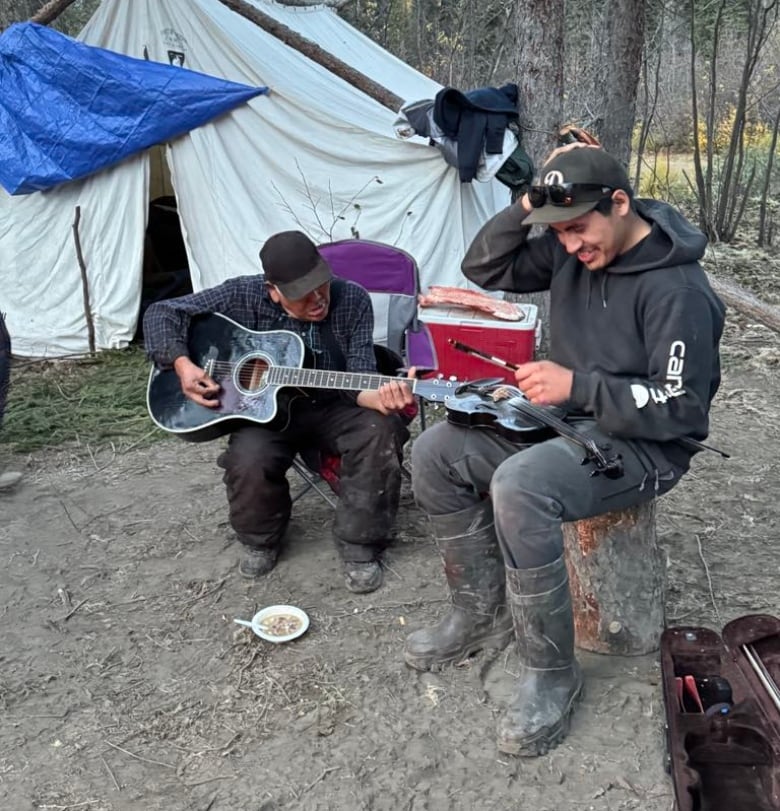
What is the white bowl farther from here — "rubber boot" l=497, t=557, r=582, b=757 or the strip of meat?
the strip of meat

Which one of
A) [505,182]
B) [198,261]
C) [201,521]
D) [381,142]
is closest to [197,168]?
[198,261]

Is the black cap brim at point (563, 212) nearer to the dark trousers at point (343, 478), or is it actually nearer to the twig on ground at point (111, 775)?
the dark trousers at point (343, 478)

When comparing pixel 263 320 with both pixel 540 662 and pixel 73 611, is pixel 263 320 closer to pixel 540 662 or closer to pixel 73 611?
pixel 73 611

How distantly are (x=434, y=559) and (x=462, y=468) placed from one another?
1.03 metres

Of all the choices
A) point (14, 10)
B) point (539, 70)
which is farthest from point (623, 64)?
point (14, 10)

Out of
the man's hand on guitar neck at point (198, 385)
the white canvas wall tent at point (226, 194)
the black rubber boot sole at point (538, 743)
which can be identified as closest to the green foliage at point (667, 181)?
the white canvas wall tent at point (226, 194)

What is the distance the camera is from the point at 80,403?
5.74 metres

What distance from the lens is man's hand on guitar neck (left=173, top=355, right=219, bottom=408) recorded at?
3.49m

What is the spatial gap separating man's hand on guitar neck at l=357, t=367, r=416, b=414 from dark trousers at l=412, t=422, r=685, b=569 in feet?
1.84

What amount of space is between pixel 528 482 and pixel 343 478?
1269mm

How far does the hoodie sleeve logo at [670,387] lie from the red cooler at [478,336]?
2.51m

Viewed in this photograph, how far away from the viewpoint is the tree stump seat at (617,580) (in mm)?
2803

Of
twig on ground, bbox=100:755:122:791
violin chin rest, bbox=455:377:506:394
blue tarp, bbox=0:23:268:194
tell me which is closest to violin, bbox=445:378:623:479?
violin chin rest, bbox=455:377:506:394

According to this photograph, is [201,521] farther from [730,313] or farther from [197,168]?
[730,313]
